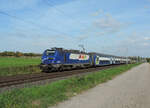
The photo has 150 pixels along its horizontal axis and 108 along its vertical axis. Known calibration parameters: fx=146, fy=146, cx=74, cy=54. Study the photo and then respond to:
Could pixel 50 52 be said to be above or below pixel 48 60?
above

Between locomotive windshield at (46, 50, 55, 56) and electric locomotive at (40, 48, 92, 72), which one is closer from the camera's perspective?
electric locomotive at (40, 48, 92, 72)

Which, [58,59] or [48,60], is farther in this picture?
[58,59]

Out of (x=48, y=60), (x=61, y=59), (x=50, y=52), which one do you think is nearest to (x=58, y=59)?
(x=61, y=59)

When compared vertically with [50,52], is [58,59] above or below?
below

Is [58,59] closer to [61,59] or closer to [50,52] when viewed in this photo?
[61,59]

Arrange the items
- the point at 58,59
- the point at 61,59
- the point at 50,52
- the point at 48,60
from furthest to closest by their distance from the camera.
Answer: the point at 61,59
the point at 50,52
the point at 58,59
the point at 48,60

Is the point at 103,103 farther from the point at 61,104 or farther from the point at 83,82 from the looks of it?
the point at 83,82

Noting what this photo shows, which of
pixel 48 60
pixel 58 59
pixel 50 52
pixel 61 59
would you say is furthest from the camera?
pixel 61 59

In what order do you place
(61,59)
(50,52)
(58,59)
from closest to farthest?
(58,59)
(50,52)
(61,59)

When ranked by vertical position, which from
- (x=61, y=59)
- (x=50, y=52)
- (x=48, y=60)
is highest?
(x=50, y=52)

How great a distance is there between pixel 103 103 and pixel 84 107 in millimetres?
1047

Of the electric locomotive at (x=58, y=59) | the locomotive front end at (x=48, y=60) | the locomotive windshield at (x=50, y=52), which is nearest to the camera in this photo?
the locomotive front end at (x=48, y=60)

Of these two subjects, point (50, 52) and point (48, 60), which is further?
point (50, 52)

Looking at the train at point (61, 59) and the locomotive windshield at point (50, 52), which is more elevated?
the locomotive windshield at point (50, 52)
